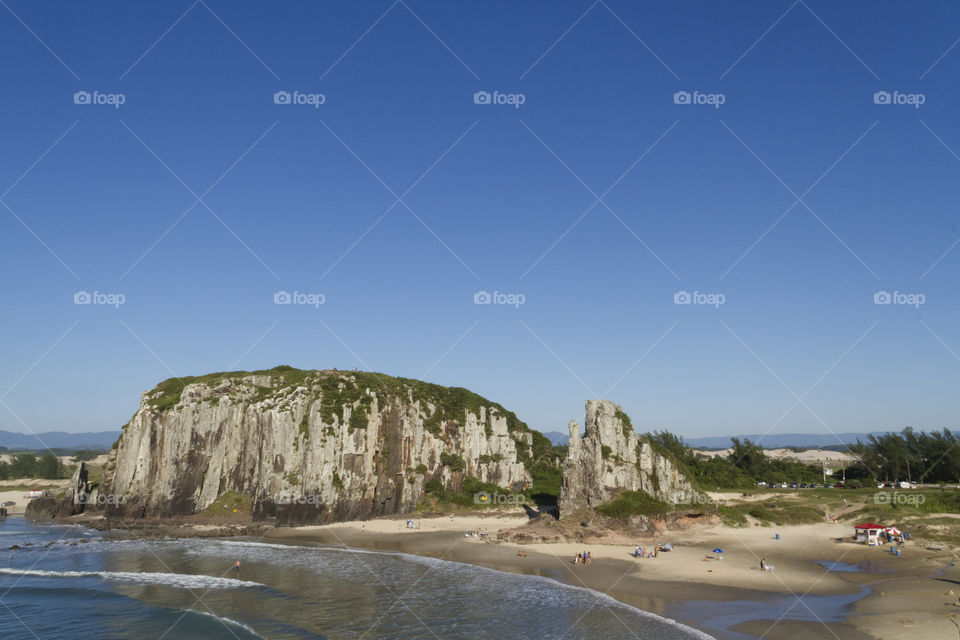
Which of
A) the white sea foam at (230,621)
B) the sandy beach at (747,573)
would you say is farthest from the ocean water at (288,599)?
the sandy beach at (747,573)

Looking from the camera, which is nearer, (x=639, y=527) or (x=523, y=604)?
(x=523, y=604)

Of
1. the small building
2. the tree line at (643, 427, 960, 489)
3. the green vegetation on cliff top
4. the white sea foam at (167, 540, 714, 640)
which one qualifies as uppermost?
the green vegetation on cliff top

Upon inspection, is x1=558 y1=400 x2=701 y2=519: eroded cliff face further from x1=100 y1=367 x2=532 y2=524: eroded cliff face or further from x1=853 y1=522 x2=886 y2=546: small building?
x1=100 y1=367 x2=532 y2=524: eroded cliff face

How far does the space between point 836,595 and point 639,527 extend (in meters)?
21.4

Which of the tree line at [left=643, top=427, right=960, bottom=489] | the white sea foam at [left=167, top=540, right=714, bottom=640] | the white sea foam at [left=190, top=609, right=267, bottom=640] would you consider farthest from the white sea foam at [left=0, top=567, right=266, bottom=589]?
the tree line at [left=643, top=427, right=960, bottom=489]

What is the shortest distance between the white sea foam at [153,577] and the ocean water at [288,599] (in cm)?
10

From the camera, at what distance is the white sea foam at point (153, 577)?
4212cm

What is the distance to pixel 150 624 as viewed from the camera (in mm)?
34031

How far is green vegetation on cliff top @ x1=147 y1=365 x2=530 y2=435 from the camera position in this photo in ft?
252

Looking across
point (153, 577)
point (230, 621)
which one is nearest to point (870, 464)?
point (230, 621)

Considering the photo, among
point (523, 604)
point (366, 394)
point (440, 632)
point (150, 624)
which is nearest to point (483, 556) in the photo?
point (523, 604)

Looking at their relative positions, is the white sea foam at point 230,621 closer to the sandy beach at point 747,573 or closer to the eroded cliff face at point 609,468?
the sandy beach at point 747,573

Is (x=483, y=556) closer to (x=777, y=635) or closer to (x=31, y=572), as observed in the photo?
(x=777, y=635)

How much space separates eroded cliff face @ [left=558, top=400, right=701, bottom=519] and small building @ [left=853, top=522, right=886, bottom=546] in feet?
47.0
